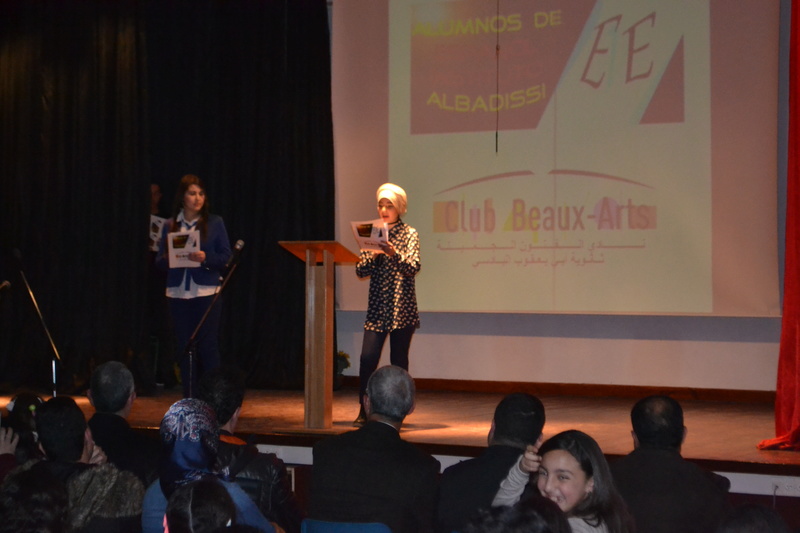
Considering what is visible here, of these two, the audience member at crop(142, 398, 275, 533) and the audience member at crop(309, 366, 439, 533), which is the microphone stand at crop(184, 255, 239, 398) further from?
the audience member at crop(142, 398, 275, 533)

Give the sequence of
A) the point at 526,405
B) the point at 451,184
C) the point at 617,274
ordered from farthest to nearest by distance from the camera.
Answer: the point at 451,184
the point at 617,274
the point at 526,405

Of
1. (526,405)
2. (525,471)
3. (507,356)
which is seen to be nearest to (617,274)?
(507,356)

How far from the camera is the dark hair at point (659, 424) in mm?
2736

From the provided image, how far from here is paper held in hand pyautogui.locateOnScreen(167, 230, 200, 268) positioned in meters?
4.97

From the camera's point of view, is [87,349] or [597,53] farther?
[87,349]

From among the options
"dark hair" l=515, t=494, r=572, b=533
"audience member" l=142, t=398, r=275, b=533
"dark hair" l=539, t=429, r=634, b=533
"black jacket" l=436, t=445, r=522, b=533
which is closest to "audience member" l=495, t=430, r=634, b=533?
"dark hair" l=539, t=429, r=634, b=533

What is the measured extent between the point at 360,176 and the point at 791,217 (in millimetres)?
3225

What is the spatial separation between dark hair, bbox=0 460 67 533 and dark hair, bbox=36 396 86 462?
563mm

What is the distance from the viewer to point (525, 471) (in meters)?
2.29

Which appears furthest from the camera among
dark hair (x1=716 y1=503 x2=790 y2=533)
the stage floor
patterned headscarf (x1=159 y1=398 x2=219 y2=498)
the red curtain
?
the red curtain

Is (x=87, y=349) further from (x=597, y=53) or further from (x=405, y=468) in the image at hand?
(x=405, y=468)

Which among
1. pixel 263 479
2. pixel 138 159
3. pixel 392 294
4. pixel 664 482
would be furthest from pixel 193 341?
pixel 664 482

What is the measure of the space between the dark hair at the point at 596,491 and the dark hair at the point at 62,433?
1.30m

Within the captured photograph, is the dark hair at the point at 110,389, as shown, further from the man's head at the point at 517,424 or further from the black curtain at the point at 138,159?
the black curtain at the point at 138,159
